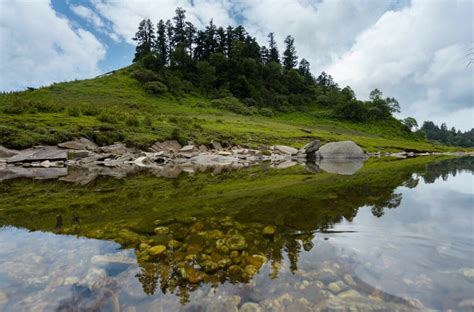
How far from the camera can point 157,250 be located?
5480 mm

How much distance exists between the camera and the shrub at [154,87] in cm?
7794

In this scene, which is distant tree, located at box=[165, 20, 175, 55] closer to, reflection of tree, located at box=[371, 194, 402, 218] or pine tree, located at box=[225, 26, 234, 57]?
pine tree, located at box=[225, 26, 234, 57]

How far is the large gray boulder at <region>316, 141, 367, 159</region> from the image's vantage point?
3972cm

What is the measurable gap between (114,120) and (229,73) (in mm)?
68786

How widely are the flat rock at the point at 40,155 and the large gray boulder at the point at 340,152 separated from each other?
1142 inches

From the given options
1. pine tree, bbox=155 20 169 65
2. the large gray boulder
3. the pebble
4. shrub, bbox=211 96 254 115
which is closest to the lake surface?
the pebble

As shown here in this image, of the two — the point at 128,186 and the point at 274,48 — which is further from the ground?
the point at 274,48

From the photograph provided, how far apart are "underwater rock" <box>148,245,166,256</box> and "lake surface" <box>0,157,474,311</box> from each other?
0.05 metres

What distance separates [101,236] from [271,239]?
3553 mm

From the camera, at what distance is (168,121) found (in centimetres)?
4550

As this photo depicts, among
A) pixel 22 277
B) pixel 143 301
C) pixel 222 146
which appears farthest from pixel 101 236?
pixel 222 146

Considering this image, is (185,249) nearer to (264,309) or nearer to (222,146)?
(264,309)

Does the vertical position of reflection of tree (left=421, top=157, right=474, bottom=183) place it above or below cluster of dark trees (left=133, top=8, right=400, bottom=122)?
below

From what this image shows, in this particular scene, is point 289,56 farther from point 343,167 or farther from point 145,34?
point 343,167
